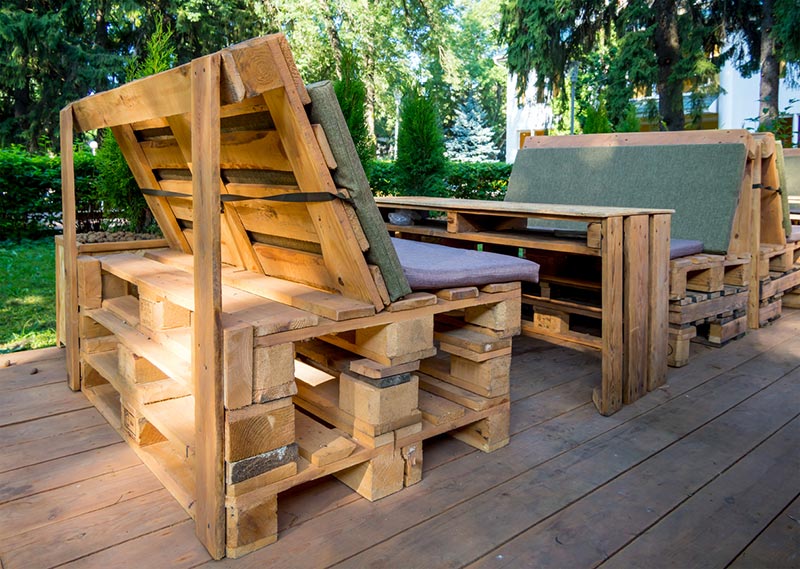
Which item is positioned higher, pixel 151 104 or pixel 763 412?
pixel 151 104

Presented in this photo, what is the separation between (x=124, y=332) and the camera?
258cm

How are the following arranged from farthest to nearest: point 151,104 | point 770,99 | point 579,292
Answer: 1. point 770,99
2. point 579,292
3. point 151,104

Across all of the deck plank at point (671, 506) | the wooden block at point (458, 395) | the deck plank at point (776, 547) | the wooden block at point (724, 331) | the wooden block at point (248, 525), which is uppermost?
the wooden block at point (458, 395)

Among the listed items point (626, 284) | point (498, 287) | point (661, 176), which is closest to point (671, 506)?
point (498, 287)

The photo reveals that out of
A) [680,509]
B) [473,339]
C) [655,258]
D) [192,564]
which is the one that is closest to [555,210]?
[655,258]

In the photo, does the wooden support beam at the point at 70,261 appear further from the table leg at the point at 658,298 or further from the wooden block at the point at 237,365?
the table leg at the point at 658,298

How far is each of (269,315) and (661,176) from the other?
133 inches

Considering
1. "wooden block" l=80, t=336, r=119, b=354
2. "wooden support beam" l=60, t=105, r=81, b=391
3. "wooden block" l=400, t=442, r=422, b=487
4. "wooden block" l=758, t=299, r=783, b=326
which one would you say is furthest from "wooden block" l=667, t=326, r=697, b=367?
"wooden support beam" l=60, t=105, r=81, b=391

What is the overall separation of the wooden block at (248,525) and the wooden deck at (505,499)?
0.13 ft

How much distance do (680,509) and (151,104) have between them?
2.12 meters

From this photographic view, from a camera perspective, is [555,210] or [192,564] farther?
[555,210]

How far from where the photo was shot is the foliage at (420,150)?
6.51 meters

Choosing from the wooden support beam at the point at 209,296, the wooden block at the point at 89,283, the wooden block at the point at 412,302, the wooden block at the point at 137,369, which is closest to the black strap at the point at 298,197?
the wooden support beam at the point at 209,296

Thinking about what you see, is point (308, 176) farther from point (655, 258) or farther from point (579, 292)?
point (579, 292)
